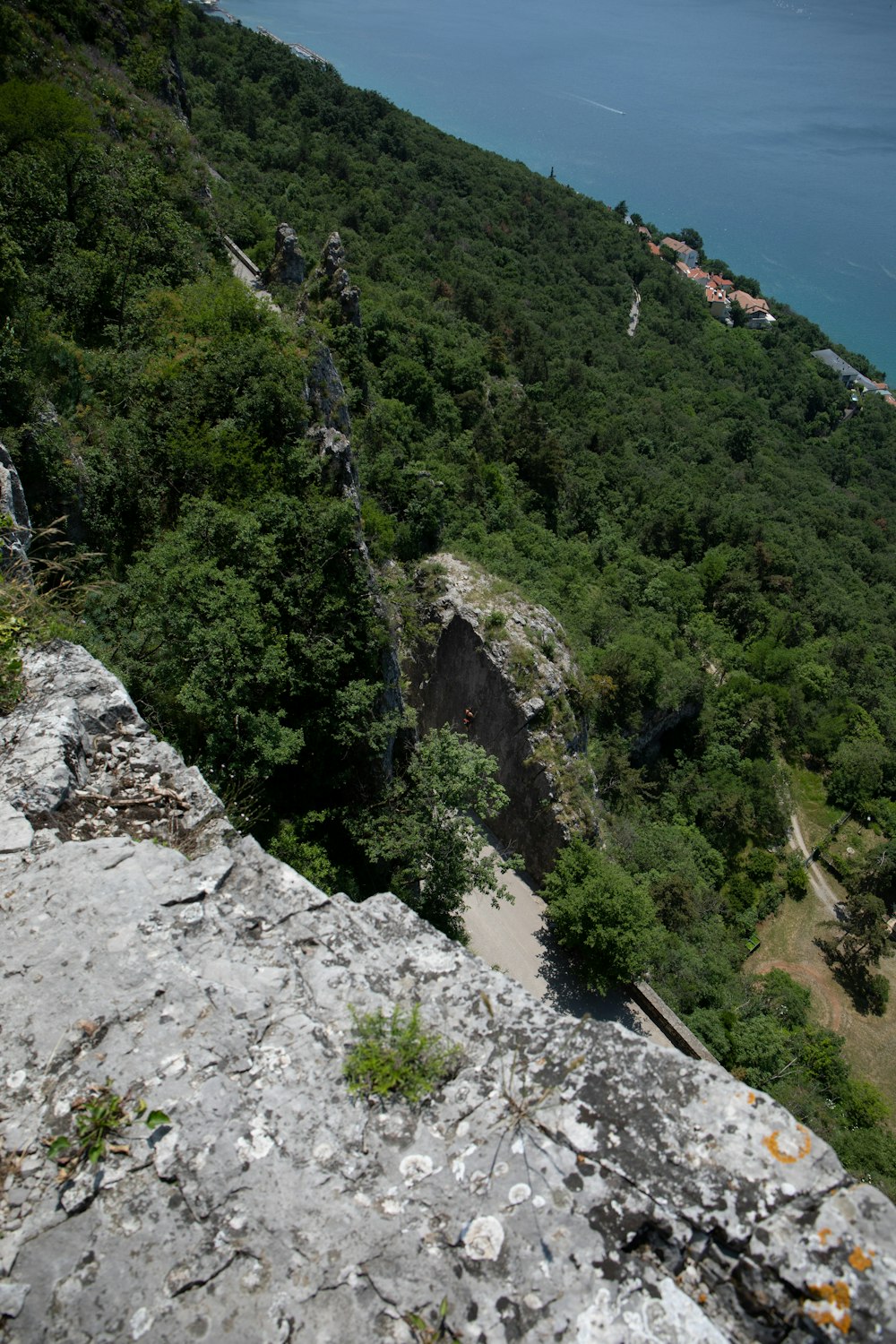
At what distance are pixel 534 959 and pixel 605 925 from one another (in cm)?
210

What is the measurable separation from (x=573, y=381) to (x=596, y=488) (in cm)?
1840

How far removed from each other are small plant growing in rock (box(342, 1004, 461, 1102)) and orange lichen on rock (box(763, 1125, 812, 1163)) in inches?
72.0

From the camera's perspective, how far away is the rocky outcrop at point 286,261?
29188 mm

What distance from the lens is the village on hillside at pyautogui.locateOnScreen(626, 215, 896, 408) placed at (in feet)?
322

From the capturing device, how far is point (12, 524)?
9031mm

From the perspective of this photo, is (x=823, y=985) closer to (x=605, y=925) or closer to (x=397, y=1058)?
(x=605, y=925)

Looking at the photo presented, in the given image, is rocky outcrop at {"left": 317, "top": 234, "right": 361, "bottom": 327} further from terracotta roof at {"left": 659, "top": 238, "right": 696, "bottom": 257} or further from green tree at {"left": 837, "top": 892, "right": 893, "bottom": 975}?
terracotta roof at {"left": 659, "top": 238, "right": 696, "bottom": 257}

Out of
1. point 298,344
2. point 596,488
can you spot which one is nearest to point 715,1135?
point 298,344

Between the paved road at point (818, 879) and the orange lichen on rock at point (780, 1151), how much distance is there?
1309 inches

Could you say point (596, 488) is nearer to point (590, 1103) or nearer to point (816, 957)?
point (816, 957)

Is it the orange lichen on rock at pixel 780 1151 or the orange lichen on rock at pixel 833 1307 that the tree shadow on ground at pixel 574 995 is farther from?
the orange lichen on rock at pixel 833 1307

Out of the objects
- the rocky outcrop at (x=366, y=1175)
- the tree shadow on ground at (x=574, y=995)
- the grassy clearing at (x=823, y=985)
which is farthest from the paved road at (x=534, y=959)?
the grassy clearing at (x=823, y=985)

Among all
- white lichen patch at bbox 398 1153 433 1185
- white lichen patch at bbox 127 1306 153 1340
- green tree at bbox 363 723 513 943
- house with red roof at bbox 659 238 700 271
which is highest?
house with red roof at bbox 659 238 700 271

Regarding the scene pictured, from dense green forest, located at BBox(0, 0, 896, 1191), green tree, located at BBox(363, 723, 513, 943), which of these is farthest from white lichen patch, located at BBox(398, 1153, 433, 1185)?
green tree, located at BBox(363, 723, 513, 943)
